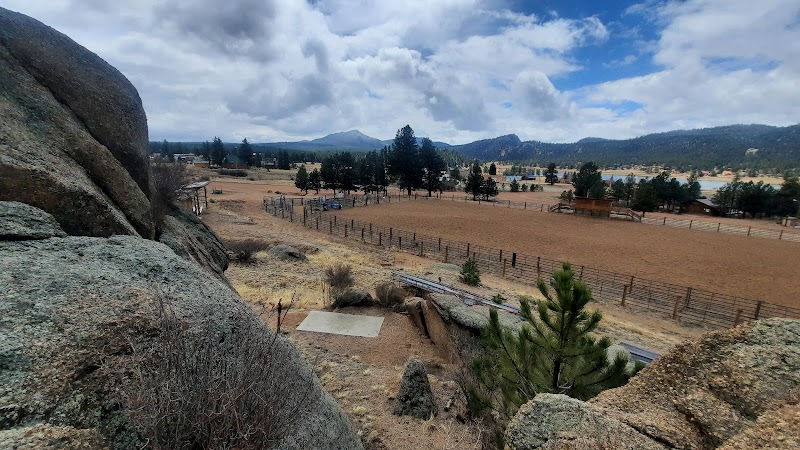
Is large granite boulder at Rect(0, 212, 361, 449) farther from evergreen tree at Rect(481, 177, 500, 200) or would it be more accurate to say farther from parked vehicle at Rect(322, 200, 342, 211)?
evergreen tree at Rect(481, 177, 500, 200)

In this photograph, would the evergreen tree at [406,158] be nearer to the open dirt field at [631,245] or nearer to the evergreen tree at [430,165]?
the evergreen tree at [430,165]

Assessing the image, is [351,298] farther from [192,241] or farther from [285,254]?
[285,254]

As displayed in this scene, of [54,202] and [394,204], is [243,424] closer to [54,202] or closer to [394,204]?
[54,202]

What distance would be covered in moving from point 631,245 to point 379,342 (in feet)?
100.0

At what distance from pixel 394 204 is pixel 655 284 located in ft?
129

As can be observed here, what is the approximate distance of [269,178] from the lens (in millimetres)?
93562

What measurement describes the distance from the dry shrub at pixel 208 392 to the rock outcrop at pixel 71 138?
267cm

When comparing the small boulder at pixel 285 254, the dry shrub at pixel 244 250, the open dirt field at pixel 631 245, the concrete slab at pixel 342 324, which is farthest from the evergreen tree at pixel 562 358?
the open dirt field at pixel 631 245

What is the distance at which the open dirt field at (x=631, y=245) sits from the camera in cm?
2386

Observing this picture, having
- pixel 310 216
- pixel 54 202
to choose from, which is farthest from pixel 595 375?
pixel 310 216

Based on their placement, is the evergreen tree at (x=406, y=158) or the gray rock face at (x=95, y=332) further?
the evergreen tree at (x=406, y=158)

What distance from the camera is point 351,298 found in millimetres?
13383

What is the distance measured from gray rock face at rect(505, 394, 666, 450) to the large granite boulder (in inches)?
79.4

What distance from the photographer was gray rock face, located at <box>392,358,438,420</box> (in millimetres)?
6875
